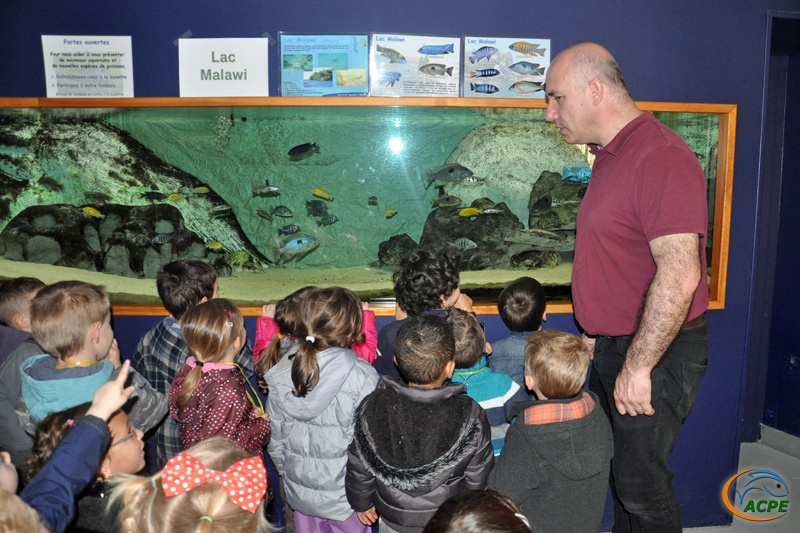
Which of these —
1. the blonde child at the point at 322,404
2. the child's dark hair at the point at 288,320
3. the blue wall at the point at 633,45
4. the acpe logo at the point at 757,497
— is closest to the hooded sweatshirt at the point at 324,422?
the blonde child at the point at 322,404

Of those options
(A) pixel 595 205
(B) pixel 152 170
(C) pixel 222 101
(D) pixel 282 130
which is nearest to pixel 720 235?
(A) pixel 595 205

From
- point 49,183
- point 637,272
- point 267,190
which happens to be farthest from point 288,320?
point 49,183

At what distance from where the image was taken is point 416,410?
1784 millimetres

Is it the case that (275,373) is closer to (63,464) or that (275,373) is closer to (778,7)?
(63,464)

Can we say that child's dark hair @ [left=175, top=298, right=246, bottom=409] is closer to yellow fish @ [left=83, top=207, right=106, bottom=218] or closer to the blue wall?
the blue wall

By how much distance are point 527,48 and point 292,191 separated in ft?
5.24

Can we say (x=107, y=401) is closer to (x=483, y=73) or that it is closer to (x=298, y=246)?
(x=298, y=246)

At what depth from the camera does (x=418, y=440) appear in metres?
1.75

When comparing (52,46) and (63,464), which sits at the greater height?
(52,46)

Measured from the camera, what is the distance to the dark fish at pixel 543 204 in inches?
124

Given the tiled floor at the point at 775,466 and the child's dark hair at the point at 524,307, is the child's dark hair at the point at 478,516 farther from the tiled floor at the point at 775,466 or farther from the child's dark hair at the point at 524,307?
the tiled floor at the point at 775,466

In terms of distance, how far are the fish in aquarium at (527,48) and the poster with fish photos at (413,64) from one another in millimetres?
324

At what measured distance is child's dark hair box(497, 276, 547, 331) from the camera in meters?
2.54

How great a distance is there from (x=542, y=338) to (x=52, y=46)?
3.05 m
